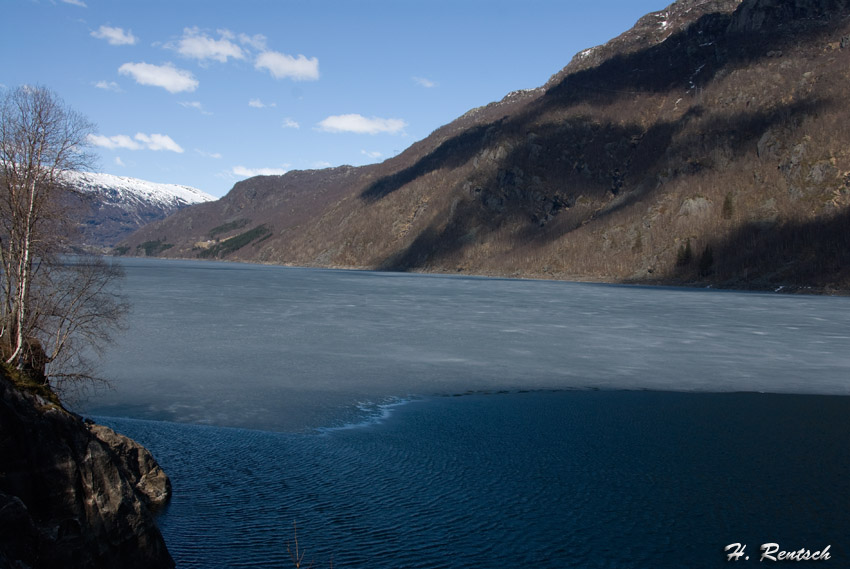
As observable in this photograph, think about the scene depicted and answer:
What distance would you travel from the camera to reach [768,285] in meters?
118

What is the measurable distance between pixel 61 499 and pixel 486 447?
10.0 m

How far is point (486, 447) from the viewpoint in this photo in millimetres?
15891

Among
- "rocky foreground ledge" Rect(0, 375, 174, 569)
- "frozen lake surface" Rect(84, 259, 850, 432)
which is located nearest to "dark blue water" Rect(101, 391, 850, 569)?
"rocky foreground ledge" Rect(0, 375, 174, 569)

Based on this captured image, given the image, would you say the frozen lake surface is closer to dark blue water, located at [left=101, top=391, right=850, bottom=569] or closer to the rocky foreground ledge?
dark blue water, located at [left=101, top=391, right=850, bottom=569]

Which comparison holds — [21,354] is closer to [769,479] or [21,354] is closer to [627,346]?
[769,479]

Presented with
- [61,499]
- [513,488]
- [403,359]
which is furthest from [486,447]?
[403,359]

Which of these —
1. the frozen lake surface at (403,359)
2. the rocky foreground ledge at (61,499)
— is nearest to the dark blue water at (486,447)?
the frozen lake surface at (403,359)

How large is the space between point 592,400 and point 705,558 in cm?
1128

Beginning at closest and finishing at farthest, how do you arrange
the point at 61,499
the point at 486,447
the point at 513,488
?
the point at 61,499, the point at 513,488, the point at 486,447

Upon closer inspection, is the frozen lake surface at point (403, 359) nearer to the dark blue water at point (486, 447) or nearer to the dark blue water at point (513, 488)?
the dark blue water at point (486, 447)

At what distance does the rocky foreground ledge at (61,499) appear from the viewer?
24.0 feet

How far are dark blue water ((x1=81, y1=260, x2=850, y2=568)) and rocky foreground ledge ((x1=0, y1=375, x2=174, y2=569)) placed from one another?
1244 mm

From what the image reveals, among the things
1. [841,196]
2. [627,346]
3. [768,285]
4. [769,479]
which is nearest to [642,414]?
[769,479]

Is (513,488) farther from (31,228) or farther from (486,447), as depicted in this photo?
(31,228)
